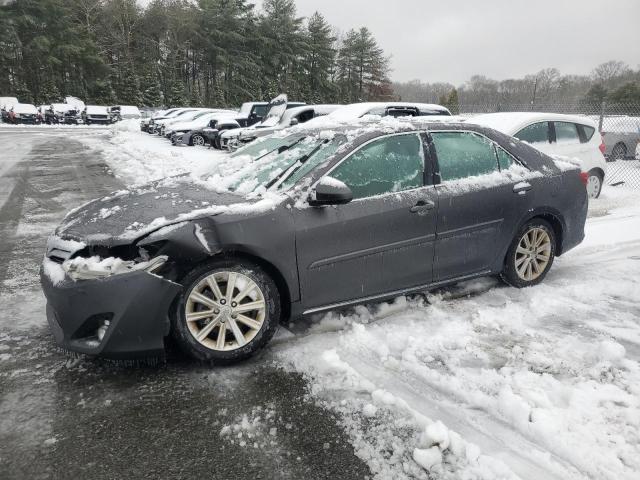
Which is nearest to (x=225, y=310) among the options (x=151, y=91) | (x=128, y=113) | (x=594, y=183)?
(x=594, y=183)

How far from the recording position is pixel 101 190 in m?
9.30

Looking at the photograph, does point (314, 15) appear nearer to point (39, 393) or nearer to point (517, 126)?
point (517, 126)

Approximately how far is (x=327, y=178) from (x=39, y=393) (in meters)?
2.18

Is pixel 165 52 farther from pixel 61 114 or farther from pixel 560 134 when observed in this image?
pixel 560 134

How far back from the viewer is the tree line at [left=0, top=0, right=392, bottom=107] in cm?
4838

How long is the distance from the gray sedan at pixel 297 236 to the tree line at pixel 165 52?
53.7 m

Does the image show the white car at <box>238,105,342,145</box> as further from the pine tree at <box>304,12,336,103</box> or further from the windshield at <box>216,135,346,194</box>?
the pine tree at <box>304,12,336,103</box>

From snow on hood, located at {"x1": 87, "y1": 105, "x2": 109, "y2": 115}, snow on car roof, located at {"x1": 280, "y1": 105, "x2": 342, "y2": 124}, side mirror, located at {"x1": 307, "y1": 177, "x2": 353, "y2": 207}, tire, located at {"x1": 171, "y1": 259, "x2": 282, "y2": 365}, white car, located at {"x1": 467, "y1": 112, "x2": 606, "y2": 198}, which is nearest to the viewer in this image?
tire, located at {"x1": 171, "y1": 259, "x2": 282, "y2": 365}

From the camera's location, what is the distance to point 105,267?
8.96 ft

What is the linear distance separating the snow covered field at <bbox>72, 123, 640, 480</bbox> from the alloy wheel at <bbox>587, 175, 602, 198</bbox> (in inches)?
177

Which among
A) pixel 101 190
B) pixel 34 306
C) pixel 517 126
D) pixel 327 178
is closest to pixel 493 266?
pixel 327 178

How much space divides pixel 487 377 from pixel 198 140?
18511 millimetres

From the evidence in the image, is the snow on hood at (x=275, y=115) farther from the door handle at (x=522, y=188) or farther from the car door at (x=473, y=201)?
the door handle at (x=522, y=188)

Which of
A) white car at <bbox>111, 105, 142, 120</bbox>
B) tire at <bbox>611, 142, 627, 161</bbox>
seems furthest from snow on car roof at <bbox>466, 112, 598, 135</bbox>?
white car at <bbox>111, 105, 142, 120</bbox>
